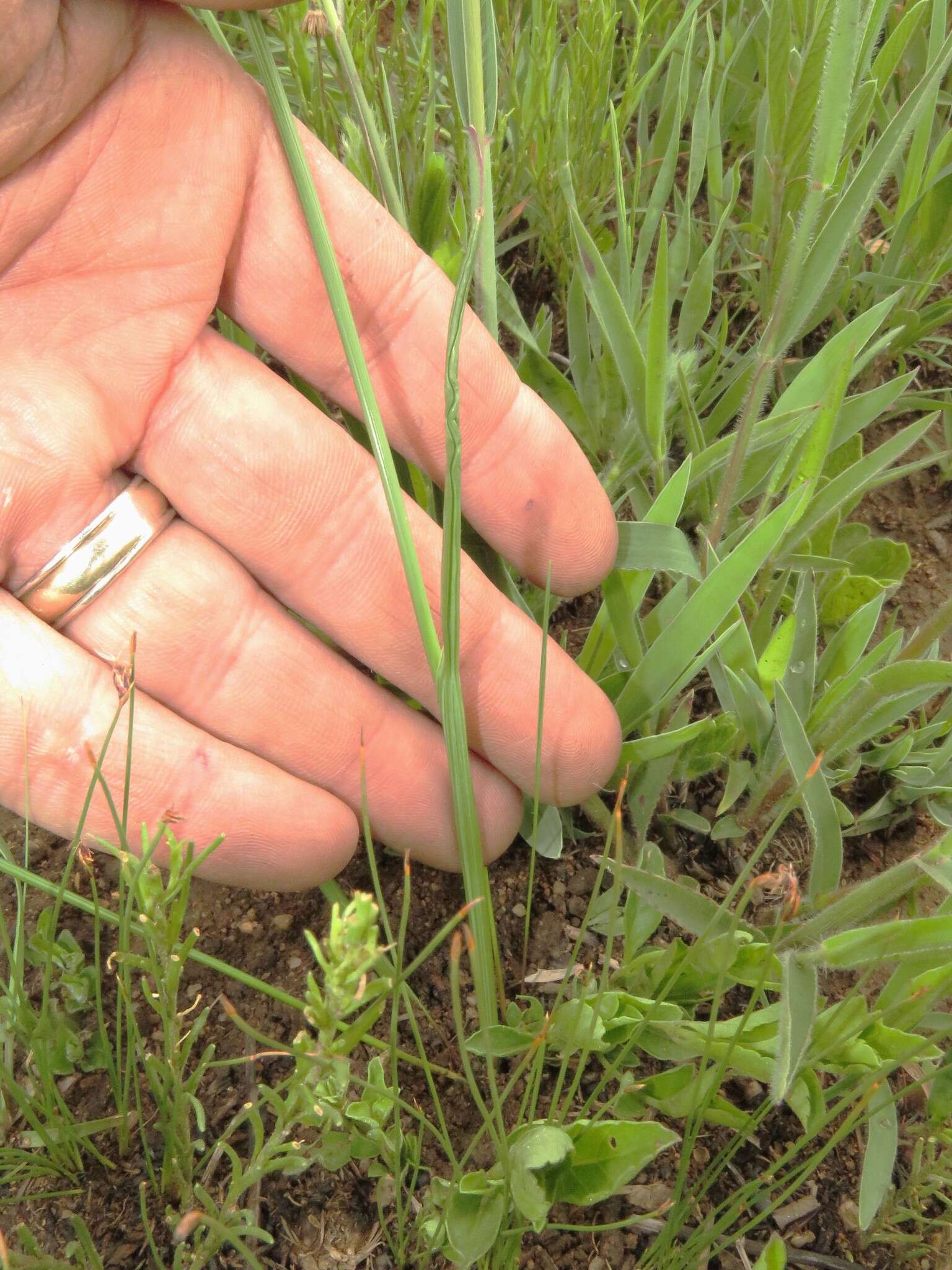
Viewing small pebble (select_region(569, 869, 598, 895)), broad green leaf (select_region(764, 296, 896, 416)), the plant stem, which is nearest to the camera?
the plant stem

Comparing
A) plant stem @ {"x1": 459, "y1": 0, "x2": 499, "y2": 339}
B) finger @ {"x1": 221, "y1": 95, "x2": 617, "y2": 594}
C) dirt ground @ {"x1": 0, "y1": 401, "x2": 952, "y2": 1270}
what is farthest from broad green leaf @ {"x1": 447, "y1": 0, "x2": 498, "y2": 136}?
dirt ground @ {"x1": 0, "y1": 401, "x2": 952, "y2": 1270}

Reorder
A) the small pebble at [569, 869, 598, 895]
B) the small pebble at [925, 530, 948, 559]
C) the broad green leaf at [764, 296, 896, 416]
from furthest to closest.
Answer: the small pebble at [925, 530, 948, 559] < the small pebble at [569, 869, 598, 895] < the broad green leaf at [764, 296, 896, 416]

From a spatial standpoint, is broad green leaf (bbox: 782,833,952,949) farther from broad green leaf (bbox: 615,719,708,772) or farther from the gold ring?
the gold ring

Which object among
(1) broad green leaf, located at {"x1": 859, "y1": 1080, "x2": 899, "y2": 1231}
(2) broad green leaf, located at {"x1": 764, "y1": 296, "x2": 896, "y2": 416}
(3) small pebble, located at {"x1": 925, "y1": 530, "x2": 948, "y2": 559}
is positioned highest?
(2) broad green leaf, located at {"x1": 764, "y1": 296, "x2": 896, "y2": 416}

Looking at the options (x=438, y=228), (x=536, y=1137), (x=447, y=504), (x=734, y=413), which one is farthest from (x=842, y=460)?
(x=536, y=1137)

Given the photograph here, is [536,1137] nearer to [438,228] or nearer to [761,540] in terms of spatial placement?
[761,540]

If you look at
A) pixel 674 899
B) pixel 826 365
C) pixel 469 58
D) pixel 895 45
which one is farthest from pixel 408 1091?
pixel 895 45

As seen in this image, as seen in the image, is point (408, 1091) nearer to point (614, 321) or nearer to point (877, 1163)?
point (877, 1163)
